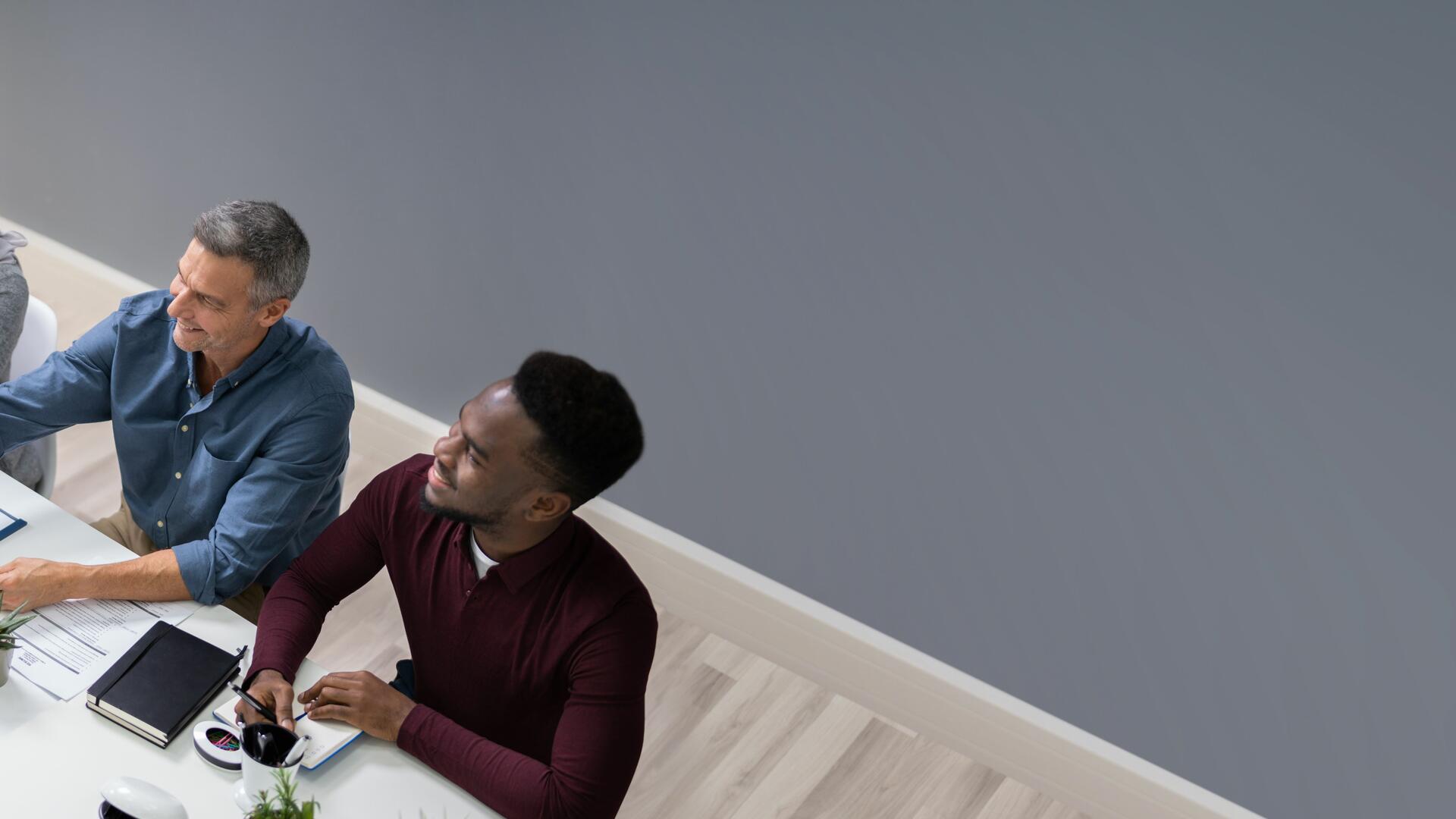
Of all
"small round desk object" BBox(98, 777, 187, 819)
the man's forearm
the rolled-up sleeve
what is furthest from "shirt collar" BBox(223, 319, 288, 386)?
"small round desk object" BBox(98, 777, 187, 819)

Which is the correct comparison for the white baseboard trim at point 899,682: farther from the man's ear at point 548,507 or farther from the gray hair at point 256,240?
the man's ear at point 548,507

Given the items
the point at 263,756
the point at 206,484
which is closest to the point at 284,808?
the point at 263,756

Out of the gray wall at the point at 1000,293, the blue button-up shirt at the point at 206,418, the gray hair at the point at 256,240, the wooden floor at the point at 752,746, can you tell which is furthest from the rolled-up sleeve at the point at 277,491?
the gray wall at the point at 1000,293

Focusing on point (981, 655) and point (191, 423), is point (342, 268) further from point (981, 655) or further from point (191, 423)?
point (981, 655)

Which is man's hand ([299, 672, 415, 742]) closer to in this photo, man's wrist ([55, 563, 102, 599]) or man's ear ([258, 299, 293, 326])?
man's wrist ([55, 563, 102, 599])

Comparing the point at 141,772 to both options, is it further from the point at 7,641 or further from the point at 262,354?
the point at 262,354

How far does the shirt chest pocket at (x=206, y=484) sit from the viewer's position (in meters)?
2.46

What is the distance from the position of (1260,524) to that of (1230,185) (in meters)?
0.73

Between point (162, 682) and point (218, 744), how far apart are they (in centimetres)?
15

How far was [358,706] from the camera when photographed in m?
1.97

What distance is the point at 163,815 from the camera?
174cm

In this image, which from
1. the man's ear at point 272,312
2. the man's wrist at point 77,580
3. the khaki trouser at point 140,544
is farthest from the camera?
the khaki trouser at point 140,544

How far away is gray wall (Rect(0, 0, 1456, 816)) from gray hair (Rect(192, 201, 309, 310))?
1.00 m

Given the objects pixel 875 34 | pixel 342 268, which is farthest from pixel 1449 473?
pixel 342 268
